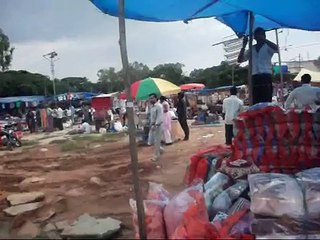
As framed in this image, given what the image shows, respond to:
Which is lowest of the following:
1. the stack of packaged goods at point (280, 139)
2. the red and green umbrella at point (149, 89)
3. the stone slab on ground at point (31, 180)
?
the stone slab on ground at point (31, 180)

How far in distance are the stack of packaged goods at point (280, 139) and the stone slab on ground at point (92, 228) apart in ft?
4.71

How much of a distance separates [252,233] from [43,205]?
3774mm

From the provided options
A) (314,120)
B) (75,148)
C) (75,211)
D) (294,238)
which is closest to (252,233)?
(294,238)

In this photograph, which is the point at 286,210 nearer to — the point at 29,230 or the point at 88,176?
the point at 29,230

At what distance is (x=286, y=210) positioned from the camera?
111 inches

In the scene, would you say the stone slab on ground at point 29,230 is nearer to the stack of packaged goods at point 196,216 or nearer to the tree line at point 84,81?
the stack of packaged goods at point 196,216

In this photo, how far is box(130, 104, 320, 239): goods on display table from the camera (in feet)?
9.21

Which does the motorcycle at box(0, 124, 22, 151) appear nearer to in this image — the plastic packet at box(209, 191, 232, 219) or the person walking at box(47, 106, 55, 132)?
the person walking at box(47, 106, 55, 132)

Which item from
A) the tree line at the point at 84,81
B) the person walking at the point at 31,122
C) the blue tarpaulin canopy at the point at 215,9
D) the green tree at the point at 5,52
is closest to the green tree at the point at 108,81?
the tree line at the point at 84,81

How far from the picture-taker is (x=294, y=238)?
8.93 ft

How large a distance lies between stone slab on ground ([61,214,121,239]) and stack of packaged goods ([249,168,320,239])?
1718mm

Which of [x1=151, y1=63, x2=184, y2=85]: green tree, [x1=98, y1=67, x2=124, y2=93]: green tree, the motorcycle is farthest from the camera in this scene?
[x1=98, y1=67, x2=124, y2=93]: green tree

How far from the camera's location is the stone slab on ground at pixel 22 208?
18.2 ft

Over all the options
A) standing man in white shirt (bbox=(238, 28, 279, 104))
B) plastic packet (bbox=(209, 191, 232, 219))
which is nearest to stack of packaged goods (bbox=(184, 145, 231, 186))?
plastic packet (bbox=(209, 191, 232, 219))
